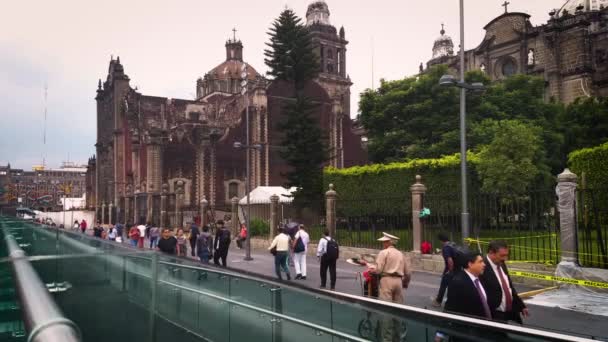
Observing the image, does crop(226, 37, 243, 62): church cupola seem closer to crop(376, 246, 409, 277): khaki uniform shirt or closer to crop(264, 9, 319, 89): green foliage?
crop(264, 9, 319, 89): green foliage

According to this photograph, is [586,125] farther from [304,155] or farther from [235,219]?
[235,219]

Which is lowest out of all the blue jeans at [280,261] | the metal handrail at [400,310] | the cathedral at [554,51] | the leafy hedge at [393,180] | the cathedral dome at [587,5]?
the blue jeans at [280,261]

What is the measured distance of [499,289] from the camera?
594 cm

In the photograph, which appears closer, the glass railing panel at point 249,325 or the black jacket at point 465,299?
the glass railing panel at point 249,325

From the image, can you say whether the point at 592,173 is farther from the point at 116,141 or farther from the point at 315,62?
the point at 116,141

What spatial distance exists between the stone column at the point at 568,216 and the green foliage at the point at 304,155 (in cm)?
2079

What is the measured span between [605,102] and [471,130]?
1352 centimetres

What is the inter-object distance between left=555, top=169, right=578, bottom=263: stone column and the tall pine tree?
67.8 feet

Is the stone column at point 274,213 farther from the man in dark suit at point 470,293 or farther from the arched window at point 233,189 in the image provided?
the arched window at point 233,189

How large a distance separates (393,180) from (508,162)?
5992 millimetres

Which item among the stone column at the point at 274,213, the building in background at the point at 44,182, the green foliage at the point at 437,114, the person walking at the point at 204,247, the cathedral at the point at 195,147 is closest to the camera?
the person walking at the point at 204,247

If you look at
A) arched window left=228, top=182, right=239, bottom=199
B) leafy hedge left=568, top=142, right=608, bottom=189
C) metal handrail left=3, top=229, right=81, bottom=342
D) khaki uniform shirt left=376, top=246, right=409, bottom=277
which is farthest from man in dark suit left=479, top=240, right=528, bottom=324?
arched window left=228, top=182, right=239, bottom=199

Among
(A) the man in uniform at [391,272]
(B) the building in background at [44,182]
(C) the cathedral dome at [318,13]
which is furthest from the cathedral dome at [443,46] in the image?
(B) the building in background at [44,182]

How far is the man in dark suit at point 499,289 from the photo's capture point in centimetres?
591
